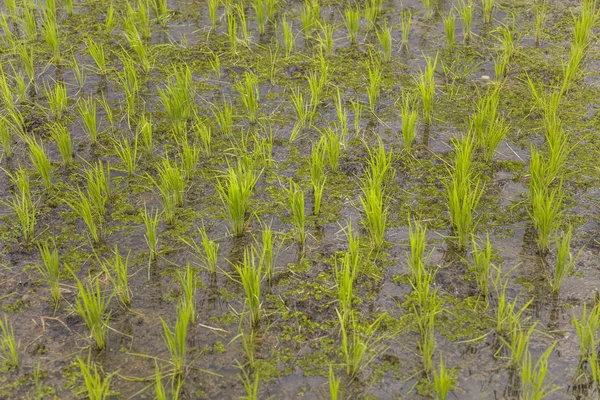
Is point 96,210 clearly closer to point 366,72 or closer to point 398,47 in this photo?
point 366,72

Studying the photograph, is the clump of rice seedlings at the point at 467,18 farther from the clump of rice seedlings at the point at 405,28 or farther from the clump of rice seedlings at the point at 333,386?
the clump of rice seedlings at the point at 333,386

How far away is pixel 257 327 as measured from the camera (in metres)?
2.30

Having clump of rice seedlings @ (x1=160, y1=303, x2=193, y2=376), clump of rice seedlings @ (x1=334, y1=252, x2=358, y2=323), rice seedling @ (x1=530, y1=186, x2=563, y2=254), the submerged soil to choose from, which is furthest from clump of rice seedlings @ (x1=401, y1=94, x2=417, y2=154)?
clump of rice seedlings @ (x1=160, y1=303, x2=193, y2=376)

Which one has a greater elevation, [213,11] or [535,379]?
[213,11]

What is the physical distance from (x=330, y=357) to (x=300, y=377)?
117mm

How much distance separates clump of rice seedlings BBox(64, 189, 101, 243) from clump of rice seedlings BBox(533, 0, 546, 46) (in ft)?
7.94

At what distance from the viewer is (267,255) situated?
246cm

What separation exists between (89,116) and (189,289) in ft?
3.84

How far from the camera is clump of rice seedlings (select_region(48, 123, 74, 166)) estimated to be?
2.96m

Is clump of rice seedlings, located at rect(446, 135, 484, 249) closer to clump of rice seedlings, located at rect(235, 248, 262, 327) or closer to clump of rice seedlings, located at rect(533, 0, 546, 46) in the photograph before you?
clump of rice seedlings, located at rect(235, 248, 262, 327)

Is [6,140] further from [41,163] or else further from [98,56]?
[98,56]

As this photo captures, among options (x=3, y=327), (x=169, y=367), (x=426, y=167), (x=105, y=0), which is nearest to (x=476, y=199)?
→ (x=426, y=167)

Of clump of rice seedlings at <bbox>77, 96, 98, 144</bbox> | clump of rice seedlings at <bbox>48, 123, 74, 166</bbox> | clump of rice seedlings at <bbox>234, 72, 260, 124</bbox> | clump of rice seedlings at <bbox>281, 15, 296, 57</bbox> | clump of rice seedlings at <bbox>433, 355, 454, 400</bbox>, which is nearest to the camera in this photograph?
clump of rice seedlings at <bbox>433, 355, 454, 400</bbox>

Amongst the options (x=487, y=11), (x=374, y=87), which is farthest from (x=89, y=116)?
(x=487, y=11)
